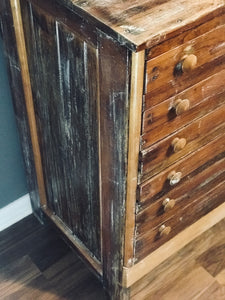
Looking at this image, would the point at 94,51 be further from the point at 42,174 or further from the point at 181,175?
the point at 42,174

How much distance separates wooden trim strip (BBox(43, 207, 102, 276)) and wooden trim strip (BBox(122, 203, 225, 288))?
0.13 meters

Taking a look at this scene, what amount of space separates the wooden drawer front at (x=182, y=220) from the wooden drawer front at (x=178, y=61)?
474 millimetres

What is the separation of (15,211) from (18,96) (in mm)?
547

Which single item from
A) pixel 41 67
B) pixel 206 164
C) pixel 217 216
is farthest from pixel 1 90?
pixel 217 216

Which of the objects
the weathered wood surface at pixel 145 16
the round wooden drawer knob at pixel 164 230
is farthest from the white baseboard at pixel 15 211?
the weathered wood surface at pixel 145 16

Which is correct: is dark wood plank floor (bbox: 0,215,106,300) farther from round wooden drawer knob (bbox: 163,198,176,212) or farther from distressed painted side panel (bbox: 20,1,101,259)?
round wooden drawer knob (bbox: 163,198,176,212)

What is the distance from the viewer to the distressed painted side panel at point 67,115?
1127 mm

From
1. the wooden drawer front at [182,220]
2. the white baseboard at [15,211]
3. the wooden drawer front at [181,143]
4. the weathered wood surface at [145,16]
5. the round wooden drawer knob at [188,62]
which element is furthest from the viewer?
the white baseboard at [15,211]

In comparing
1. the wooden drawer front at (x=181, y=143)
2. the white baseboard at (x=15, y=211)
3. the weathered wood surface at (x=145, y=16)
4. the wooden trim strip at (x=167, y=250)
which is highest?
the weathered wood surface at (x=145, y=16)

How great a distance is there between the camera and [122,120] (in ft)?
3.47

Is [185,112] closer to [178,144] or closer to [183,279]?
[178,144]

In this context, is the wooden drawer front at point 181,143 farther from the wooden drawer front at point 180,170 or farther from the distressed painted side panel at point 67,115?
the distressed painted side panel at point 67,115

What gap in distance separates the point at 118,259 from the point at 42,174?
416mm

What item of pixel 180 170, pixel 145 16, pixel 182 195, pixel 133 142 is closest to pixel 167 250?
pixel 182 195
